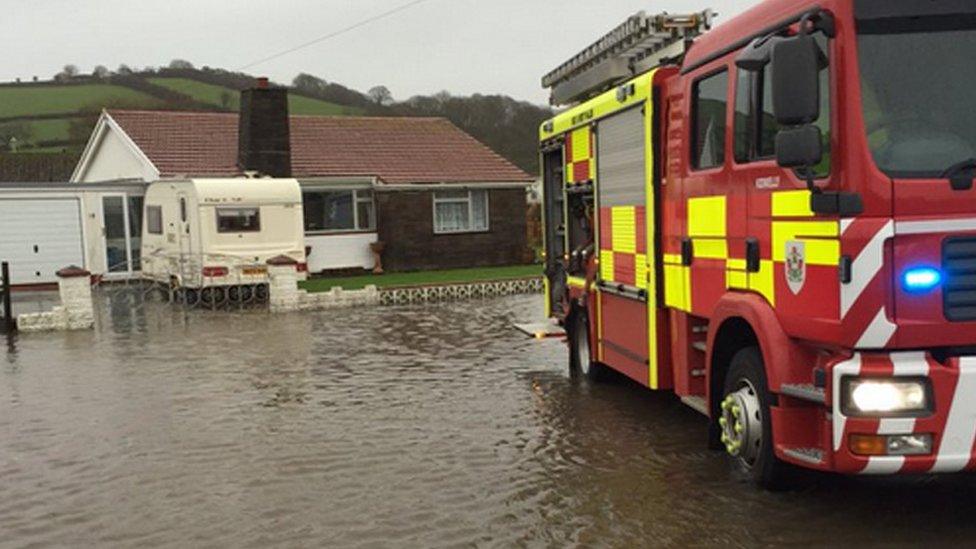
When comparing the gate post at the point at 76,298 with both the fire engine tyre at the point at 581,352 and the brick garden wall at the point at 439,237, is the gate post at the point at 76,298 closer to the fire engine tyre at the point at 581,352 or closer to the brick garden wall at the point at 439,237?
the fire engine tyre at the point at 581,352

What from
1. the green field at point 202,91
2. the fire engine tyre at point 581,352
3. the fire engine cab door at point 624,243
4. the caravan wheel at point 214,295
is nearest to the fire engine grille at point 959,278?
the fire engine cab door at point 624,243

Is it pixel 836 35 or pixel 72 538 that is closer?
pixel 836 35

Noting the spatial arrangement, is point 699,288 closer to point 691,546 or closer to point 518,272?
point 691,546

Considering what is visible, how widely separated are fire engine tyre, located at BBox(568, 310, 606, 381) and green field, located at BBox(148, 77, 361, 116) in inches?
1365

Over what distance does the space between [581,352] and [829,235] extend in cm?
567

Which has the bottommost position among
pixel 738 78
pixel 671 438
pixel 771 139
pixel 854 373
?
pixel 671 438

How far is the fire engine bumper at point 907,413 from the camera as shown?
469cm

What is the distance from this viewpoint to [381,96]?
43.6 metres

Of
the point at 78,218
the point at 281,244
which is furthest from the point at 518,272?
Result: the point at 78,218

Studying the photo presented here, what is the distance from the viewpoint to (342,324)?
16531mm

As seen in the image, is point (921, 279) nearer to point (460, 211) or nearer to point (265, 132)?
point (265, 132)

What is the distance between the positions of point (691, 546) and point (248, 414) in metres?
5.19

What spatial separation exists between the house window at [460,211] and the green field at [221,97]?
1752 centimetres

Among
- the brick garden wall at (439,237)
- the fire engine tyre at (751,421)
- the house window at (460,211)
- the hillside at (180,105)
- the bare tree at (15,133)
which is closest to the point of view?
the fire engine tyre at (751,421)
